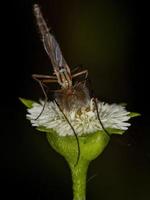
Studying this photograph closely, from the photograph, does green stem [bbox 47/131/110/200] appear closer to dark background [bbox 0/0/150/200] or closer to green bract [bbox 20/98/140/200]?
green bract [bbox 20/98/140/200]

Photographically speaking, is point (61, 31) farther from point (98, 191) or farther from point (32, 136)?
point (98, 191)

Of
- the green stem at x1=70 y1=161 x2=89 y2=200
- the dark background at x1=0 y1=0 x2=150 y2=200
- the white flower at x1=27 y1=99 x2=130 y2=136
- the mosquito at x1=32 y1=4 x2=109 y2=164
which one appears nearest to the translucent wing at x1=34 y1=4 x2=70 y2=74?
the mosquito at x1=32 y1=4 x2=109 y2=164

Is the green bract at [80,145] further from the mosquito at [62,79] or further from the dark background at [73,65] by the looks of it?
the dark background at [73,65]

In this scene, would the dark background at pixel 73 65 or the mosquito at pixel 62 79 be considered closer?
the mosquito at pixel 62 79

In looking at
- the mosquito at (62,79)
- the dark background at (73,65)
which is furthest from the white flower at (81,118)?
the dark background at (73,65)

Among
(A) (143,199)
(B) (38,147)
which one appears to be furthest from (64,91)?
(B) (38,147)

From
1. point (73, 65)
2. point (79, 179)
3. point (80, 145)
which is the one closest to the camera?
point (80, 145)

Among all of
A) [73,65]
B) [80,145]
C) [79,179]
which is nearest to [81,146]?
[80,145]

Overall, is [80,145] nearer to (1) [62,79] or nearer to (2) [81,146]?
(2) [81,146]
